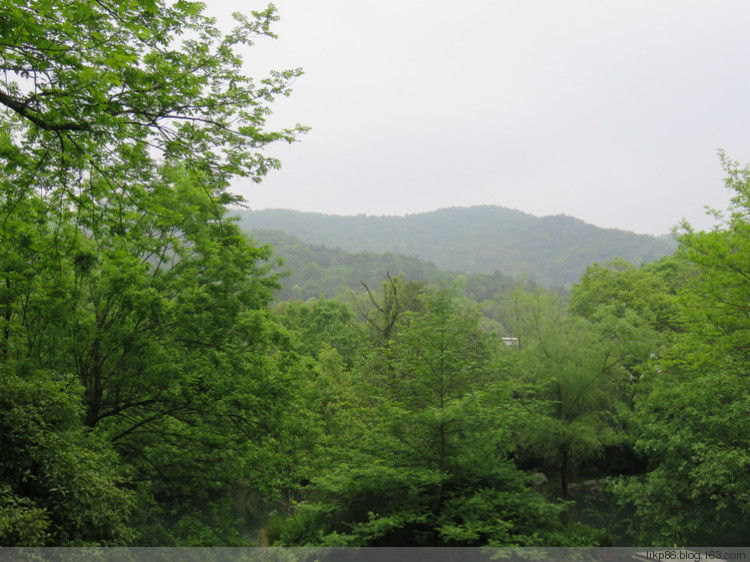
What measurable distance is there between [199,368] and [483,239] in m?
146

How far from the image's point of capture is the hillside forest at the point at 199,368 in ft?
18.3

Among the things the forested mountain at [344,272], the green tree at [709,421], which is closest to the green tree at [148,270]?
the green tree at [709,421]

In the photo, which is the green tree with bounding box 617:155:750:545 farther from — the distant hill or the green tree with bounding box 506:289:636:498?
the distant hill

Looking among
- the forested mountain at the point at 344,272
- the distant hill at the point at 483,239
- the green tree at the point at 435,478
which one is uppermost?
the distant hill at the point at 483,239

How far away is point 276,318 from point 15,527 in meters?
8.53

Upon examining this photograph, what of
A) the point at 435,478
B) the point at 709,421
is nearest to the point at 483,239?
the point at 709,421

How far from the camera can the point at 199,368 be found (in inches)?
400

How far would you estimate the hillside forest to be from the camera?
5.59 meters

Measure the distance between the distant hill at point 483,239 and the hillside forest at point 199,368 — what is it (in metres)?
96.3

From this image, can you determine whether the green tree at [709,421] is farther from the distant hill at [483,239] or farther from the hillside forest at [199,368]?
the distant hill at [483,239]

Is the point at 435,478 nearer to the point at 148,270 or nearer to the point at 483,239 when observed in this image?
the point at 148,270

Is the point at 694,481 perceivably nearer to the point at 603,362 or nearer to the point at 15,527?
the point at 603,362

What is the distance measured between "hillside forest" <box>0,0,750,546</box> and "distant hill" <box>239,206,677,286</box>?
316 feet

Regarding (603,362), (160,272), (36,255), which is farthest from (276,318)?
(603,362)
